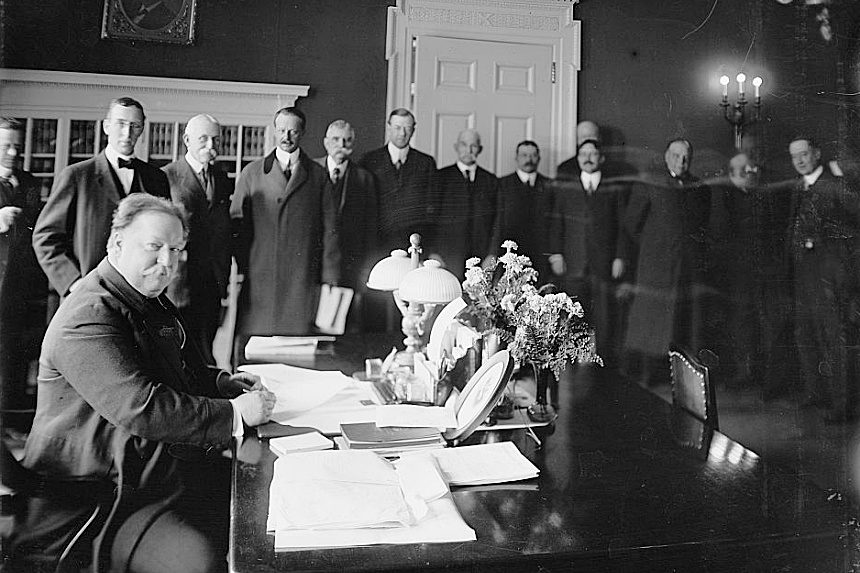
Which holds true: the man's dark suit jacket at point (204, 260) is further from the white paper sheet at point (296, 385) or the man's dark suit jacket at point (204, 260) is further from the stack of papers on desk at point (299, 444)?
the stack of papers on desk at point (299, 444)

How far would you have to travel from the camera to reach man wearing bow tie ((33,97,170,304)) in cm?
280

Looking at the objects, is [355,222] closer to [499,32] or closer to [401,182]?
[401,182]

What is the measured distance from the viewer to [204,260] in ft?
10.3

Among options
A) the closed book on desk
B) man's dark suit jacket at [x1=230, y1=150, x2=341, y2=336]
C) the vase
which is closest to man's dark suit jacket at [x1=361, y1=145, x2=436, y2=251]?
man's dark suit jacket at [x1=230, y1=150, x2=341, y2=336]

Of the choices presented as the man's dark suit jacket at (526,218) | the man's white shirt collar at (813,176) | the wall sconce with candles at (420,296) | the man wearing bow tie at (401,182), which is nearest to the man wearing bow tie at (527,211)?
the man's dark suit jacket at (526,218)

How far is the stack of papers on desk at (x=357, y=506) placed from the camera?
128 cm

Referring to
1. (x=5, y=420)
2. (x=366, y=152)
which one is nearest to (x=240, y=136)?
(x=366, y=152)

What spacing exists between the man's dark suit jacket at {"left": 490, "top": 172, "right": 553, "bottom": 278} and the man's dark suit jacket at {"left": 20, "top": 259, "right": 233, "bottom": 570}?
1655 mm

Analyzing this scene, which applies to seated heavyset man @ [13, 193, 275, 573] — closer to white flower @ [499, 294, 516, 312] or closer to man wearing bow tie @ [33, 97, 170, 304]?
man wearing bow tie @ [33, 97, 170, 304]

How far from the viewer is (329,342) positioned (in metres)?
3.09

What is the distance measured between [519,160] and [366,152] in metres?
0.75

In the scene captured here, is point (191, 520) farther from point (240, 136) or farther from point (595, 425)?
point (240, 136)

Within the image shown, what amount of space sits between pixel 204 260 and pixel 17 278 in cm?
73

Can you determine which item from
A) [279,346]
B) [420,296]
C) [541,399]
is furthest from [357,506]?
[279,346]
